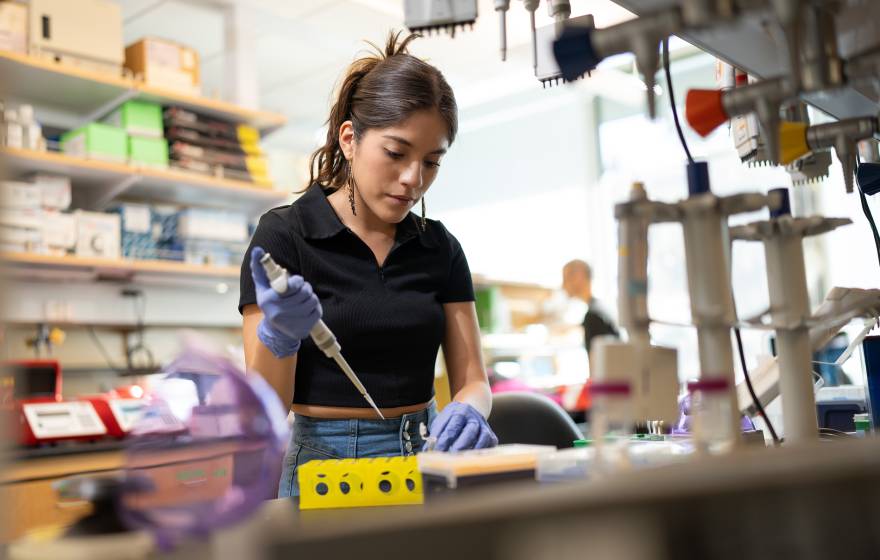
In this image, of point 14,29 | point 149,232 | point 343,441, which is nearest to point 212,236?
point 149,232

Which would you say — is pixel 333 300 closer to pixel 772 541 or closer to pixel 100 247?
pixel 772 541

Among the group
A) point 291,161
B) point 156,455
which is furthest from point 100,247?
point 156,455

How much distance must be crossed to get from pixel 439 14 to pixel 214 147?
2814mm

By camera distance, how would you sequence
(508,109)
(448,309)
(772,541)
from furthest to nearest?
(508,109)
(448,309)
(772,541)

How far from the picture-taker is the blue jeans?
52.2 inches

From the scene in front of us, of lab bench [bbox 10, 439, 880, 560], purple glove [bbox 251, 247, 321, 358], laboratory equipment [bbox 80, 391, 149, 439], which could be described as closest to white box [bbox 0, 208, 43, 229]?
laboratory equipment [bbox 80, 391, 149, 439]

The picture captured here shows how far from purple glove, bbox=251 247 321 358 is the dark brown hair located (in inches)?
20.2

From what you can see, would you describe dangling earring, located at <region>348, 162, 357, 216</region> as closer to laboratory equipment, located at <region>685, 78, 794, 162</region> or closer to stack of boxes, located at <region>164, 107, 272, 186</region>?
Result: laboratory equipment, located at <region>685, 78, 794, 162</region>

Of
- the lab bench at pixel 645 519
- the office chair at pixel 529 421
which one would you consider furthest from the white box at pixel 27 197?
the lab bench at pixel 645 519

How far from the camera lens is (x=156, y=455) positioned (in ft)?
1.92

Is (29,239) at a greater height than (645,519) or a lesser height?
greater

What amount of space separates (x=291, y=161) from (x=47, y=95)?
176 cm

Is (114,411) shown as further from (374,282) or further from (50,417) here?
(374,282)

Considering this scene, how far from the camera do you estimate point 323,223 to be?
142cm
